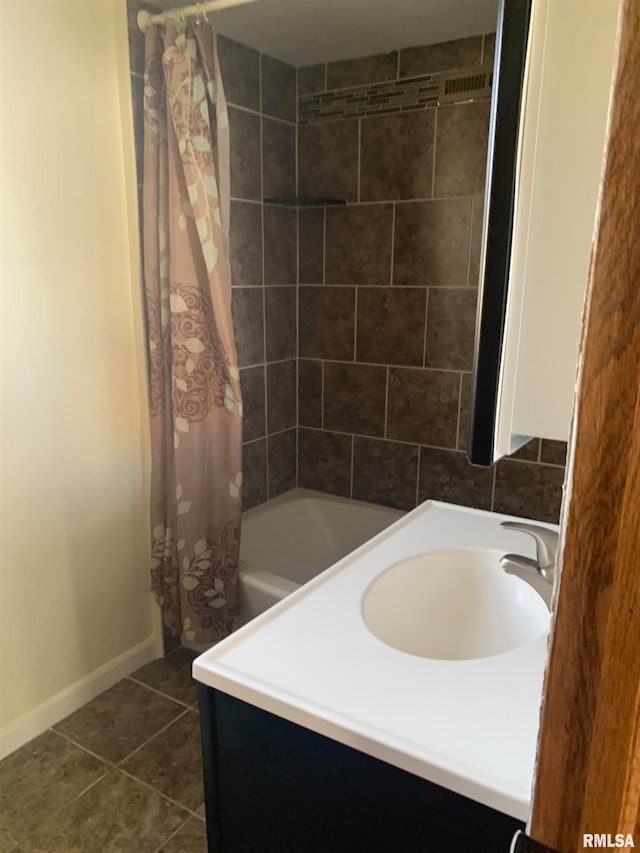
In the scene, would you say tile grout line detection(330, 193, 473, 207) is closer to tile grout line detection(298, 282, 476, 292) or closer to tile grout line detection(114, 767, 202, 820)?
tile grout line detection(298, 282, 476, 292)

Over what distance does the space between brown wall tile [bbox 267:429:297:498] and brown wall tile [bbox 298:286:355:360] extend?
39 centimetres

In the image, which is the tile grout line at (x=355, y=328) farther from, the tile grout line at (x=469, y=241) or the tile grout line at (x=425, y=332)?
the tile grout line at (x=469, y=241)

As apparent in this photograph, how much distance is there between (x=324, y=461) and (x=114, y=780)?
152 centimetres

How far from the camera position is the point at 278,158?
2598 mm

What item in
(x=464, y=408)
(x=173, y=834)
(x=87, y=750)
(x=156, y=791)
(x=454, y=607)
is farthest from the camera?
(x=464, y=408)

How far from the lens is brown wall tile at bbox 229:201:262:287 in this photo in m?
2.45

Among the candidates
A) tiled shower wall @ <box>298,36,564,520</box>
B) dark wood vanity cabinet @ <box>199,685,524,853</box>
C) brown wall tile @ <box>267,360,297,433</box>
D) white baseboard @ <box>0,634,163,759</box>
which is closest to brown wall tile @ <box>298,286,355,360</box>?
tiled shower wall @ <box>298,36,564,520</box>

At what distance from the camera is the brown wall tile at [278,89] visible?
2482 mm

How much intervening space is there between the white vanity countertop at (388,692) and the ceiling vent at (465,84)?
6.14ft

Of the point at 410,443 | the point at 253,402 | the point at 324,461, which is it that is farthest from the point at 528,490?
the point at 253,402

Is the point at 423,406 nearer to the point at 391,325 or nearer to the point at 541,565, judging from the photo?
the point at 391,325

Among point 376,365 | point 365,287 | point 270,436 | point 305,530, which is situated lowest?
point 305,530

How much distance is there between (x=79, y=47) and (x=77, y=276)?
63 centimetres

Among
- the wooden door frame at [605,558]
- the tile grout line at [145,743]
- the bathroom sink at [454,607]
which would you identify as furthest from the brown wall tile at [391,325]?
the wooden door frame at [605,558]
